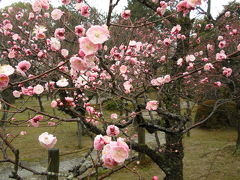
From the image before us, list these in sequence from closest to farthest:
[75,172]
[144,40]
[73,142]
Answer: [75,172] → [73,142] → [144,40]

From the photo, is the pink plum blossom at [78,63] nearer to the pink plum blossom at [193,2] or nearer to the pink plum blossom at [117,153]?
the pink plum blossom at [117,153]

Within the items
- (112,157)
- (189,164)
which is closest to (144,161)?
(189,164)

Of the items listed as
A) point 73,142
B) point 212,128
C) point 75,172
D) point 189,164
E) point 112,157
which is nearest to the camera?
point 112,157

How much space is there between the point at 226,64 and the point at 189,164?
260 cm

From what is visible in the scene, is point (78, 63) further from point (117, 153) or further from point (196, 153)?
point (196, 153)

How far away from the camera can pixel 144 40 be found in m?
9.66

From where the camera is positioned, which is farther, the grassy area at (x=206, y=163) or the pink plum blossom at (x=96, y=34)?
the grassy area at (x=206, y=163)

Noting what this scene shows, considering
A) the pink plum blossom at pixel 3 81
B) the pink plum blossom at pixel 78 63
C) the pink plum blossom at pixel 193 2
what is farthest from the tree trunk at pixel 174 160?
the pink plum blossom at pixel 3 81

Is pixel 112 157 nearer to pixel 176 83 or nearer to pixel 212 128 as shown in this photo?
pixel 176 83

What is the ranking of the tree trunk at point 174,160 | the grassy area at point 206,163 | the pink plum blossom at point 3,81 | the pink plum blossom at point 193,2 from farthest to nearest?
the grassy area at point 206,163 < the tree trunk at point 174,160 < the pink plum blossom at point 193,2 < the pink plum blossom at point 3,81

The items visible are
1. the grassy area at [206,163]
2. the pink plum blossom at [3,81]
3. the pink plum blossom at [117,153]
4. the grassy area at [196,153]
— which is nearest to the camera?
the pink plum blossom at [117,153]

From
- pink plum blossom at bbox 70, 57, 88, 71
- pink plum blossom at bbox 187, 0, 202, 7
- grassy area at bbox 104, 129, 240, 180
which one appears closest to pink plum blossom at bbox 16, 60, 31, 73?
pink plum blossom at bbox 70, 57, 88, 71

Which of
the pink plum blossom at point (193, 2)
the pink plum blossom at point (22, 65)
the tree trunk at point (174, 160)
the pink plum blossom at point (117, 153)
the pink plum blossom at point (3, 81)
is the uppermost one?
the pink plum blossom at point (193, 2)

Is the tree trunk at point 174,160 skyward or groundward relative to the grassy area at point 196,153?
skyward
